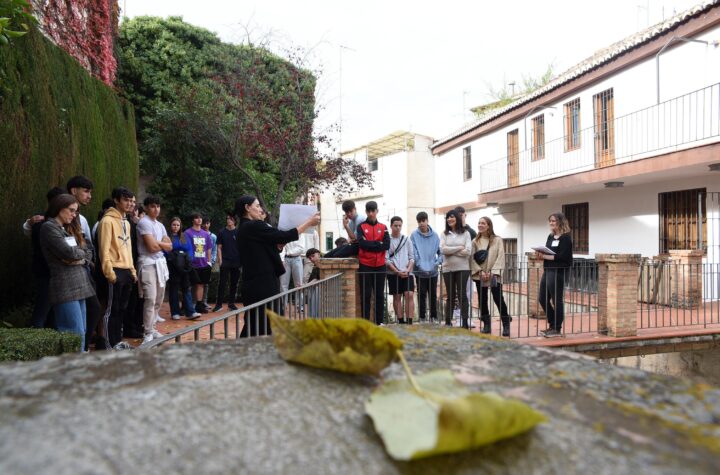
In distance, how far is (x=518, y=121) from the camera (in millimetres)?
20547

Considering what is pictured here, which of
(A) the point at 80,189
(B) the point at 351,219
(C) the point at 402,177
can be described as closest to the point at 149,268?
(A) the point at 80,189

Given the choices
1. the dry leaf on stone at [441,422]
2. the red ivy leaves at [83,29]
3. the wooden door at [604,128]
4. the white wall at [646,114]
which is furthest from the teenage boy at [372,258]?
the wooden door at [604,128]

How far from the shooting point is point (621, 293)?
813cm

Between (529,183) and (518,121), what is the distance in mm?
3108

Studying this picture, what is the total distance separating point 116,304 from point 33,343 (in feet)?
6.90

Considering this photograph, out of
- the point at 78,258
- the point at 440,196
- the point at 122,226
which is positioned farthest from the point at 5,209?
the point at 440,196

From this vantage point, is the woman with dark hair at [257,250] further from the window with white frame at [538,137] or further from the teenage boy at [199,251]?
the window with white frame at [538,137]

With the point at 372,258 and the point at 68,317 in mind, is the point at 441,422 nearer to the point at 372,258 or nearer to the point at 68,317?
the point at 68,317

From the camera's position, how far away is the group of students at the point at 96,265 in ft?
16.0

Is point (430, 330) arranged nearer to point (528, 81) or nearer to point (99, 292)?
point (99, 292)

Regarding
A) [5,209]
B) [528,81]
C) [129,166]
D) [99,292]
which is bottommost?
[99,292]

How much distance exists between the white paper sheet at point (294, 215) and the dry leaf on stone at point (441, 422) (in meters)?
4.54

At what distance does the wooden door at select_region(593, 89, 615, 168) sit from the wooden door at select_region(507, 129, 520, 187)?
4.35 metres

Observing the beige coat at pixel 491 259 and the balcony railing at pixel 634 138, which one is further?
the balcony railing at pixel 634 138
